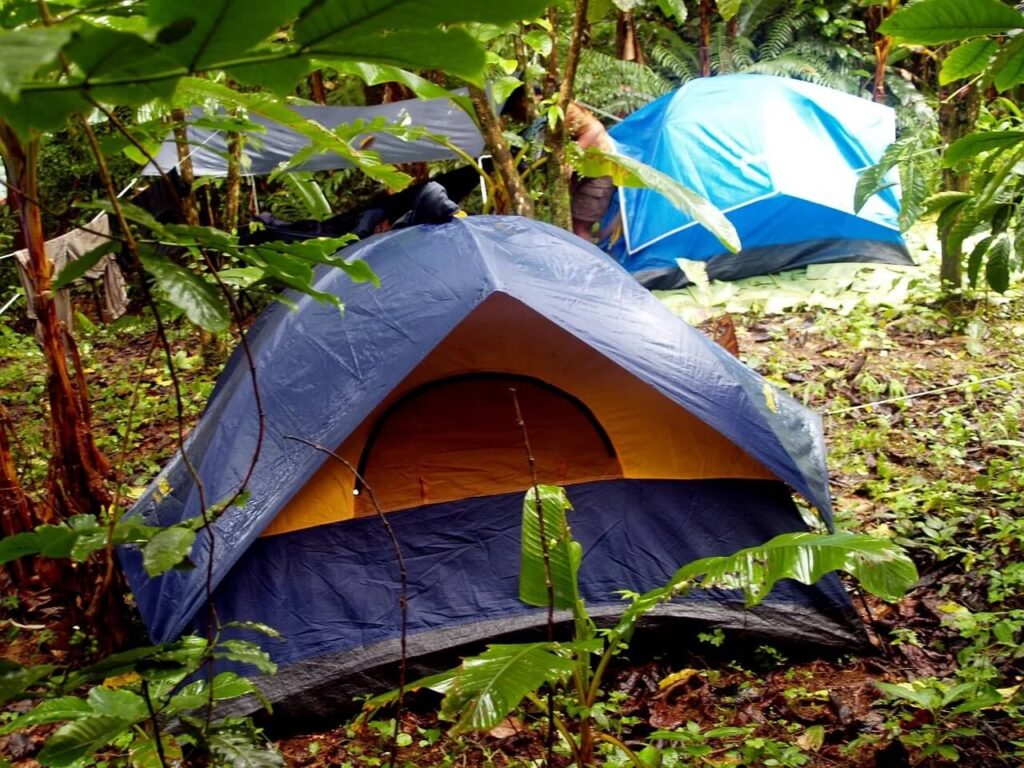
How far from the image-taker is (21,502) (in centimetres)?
272

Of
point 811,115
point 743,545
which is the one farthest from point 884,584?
point 811,115

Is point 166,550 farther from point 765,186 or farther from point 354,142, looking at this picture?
point 765,186

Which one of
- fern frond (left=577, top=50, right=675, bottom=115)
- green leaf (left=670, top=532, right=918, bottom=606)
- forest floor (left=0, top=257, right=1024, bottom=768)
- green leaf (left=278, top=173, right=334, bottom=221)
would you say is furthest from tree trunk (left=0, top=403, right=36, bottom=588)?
fern frond (left=577, top=50, right=675, bottom=115)

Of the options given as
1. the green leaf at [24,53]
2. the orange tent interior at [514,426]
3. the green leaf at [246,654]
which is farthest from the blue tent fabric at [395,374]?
the green leaf at [24,53]

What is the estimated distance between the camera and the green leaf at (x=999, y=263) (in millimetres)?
2059

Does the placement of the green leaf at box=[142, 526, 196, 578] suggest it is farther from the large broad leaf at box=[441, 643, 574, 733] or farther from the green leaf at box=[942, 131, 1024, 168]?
the green leaf at box=[942, 131, 1024, 168]

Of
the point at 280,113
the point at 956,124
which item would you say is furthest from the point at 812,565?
the point at 956,124

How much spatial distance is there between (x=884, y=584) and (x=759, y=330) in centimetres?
357

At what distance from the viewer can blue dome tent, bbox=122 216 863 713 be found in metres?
2.48

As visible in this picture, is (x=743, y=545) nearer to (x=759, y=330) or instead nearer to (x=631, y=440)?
(x=631, y=440)

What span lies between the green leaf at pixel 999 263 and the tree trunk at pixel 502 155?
6.80 feet

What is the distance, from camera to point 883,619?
8.91ft

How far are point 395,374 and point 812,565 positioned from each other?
1.22m

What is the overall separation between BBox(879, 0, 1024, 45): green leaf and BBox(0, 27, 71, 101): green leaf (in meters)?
1.06
